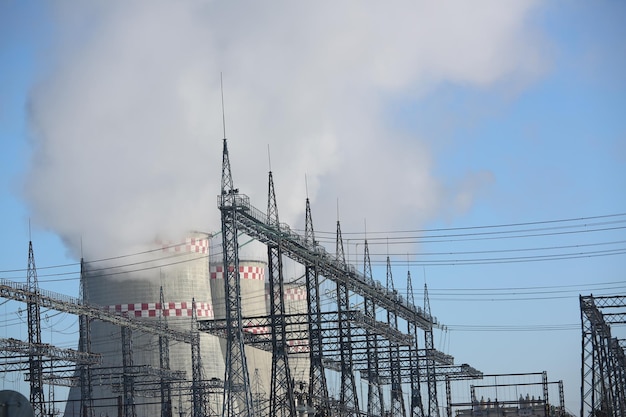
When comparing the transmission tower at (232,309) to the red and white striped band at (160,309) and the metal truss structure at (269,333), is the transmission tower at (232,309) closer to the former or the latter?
the metal truss structure at (269,333)

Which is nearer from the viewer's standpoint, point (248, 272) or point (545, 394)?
point (545, 394)

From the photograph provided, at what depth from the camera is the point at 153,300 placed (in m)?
63.4

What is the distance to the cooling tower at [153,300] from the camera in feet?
203

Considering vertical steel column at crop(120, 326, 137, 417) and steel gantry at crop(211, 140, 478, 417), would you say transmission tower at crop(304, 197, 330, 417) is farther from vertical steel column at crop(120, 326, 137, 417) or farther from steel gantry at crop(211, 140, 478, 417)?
vertical steel column at crop(120, 326, 137, 417)

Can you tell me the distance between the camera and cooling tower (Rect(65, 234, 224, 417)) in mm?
61781

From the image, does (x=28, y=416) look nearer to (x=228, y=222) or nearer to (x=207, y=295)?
(x=228, y=222)

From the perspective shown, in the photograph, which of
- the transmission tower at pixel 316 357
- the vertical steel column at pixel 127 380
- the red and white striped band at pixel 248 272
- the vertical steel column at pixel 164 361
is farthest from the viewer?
the red and white striped band at pixel 248 272

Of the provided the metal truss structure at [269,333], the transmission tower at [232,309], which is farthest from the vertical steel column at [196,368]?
the transmission tower at [232,309]

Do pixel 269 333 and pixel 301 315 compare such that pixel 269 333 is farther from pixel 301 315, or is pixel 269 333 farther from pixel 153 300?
pixel 153 300

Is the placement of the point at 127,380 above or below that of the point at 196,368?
below

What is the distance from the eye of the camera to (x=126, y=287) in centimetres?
6256

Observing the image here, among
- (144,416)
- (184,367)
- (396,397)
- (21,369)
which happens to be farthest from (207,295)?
(21,369)

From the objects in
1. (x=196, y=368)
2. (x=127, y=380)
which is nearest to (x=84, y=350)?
(x=127, y=380)

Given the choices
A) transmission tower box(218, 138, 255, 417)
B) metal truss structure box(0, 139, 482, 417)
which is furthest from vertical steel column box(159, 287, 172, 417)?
transmission tower box(218, 138, 255, 417)
